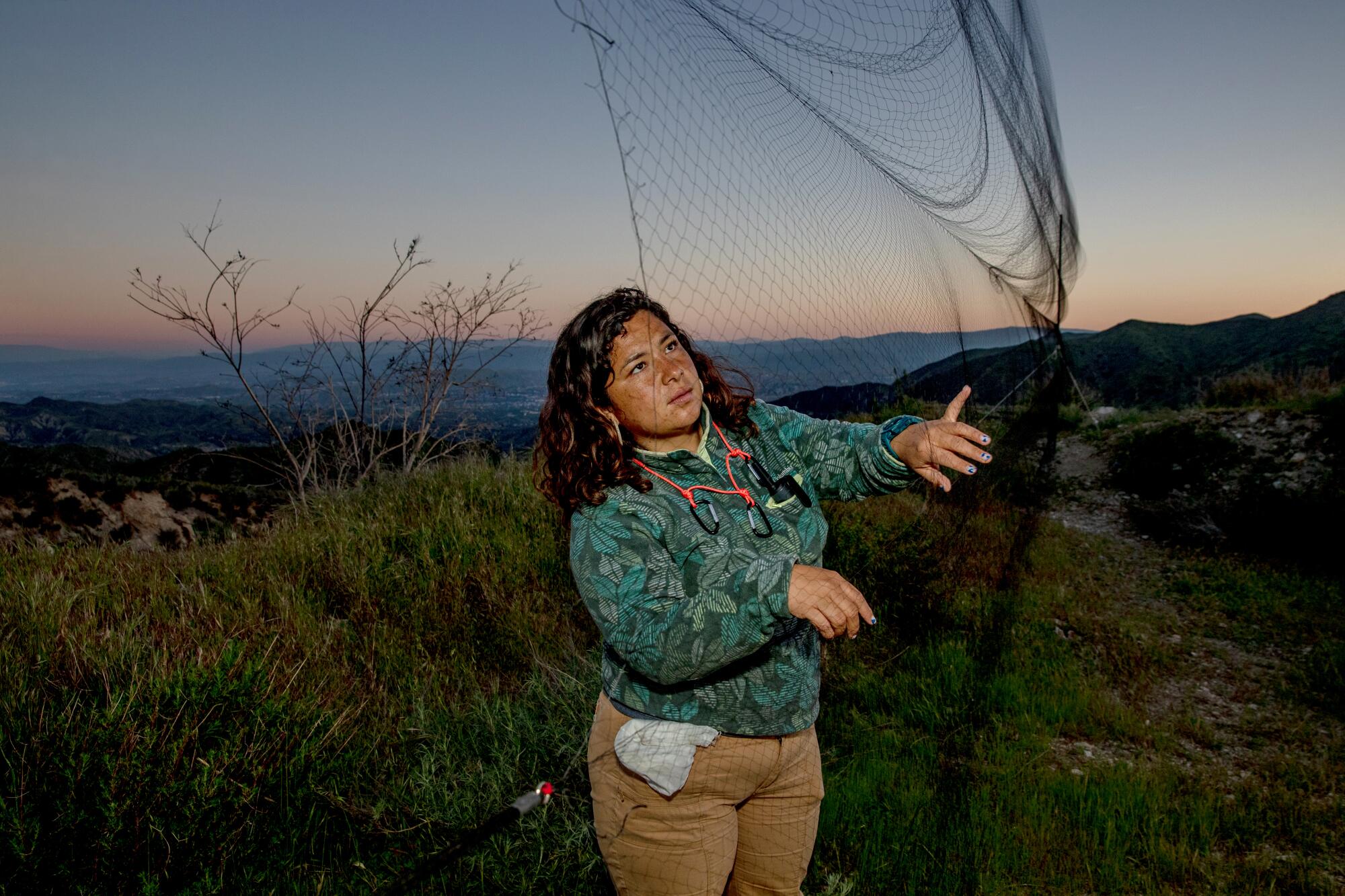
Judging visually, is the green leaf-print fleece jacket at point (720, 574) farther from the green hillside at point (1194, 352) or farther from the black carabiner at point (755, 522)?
the green hillside at point (1194, 352)

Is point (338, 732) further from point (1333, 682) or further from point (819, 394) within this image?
point (1333, 682)

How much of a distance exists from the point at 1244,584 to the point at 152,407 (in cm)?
6824

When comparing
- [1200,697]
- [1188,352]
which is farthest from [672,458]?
[1188,352]

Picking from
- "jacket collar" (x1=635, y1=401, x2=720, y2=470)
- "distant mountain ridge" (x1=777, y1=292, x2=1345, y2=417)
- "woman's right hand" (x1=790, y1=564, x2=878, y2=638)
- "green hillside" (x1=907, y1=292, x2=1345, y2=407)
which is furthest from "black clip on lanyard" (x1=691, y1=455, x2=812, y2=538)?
"green hillside" (x1=907, y1=292, x2=1345, y2=407)

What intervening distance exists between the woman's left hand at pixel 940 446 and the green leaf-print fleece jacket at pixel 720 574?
0.04 metres

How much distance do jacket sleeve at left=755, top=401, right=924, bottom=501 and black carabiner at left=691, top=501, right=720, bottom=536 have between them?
49 cm

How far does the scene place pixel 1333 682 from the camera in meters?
4.27

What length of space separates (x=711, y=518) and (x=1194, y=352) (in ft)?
99.6

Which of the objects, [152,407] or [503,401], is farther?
[152,407]

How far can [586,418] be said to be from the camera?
1634mm

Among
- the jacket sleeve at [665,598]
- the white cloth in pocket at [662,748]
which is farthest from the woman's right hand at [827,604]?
the white cloth in pocket at [662,748]

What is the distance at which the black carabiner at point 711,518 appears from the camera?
155cm

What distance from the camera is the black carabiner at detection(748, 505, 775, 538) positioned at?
1.62m

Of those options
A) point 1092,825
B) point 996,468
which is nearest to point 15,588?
point 1092,825
